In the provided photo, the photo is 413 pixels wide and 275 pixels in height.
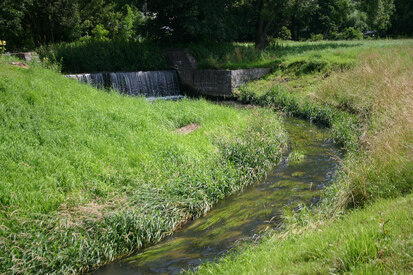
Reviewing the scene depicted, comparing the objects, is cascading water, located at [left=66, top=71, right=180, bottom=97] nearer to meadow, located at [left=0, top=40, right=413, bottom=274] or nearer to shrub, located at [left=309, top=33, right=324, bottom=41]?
meadow, located at [left=0, top=40, right=413, bottom=274]

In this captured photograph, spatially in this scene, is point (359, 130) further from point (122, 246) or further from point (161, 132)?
point (122, 246)

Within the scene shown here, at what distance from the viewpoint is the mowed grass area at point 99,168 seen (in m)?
5.04

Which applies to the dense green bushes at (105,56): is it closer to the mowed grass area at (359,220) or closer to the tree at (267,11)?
the tree at (267,11)

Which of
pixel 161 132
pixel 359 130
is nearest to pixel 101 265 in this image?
pixel 161 132

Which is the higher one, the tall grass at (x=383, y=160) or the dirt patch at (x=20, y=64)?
the dirt patch at (x=20, y=64)

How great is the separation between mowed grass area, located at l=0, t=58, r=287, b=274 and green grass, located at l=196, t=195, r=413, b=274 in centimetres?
181

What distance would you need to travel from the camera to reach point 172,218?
5973 mm

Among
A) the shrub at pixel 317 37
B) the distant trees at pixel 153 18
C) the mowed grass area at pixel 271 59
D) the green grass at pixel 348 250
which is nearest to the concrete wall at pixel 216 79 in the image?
the mowed grass area at pixel 271 59

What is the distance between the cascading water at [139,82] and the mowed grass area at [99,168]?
4.87 m

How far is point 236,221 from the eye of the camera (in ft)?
20.1

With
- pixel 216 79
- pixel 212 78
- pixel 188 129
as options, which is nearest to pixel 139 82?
pixel 212 78

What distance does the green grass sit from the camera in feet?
9.94

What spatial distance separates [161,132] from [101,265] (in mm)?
4433

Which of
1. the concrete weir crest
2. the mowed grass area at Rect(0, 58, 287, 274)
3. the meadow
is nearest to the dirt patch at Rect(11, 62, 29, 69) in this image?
the meadow
